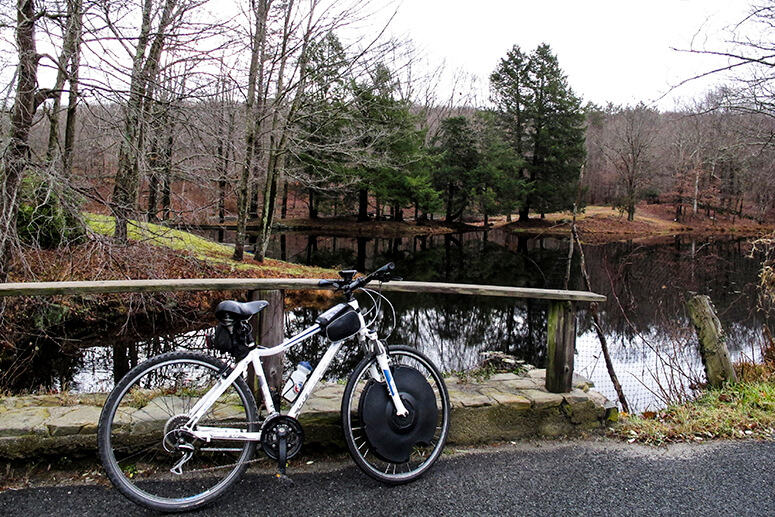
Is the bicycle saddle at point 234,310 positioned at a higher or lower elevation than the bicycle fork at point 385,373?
higher

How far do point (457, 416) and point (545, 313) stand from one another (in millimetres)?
9817

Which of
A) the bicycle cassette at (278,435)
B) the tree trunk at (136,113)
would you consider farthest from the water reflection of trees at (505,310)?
the tree trunk at (136,113)

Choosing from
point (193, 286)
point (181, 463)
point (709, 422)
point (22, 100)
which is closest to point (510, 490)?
point (181, 463)

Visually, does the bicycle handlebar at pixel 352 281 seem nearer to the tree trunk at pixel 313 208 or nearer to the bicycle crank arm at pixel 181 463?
the bicycle crank arm at pixel 181 463

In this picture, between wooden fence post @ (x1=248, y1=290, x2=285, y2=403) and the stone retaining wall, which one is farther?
wooden fence post @ (x1=248, y1=290, x2=285, y2=403)

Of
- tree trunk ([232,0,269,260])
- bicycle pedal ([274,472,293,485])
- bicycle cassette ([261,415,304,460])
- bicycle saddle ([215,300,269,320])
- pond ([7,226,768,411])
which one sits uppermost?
tree trunk ([232,0,269,260])

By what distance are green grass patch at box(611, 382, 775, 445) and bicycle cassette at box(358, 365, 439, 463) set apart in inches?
60.6

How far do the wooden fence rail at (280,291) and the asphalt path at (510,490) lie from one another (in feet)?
1.97

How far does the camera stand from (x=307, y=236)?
3155 centimetres

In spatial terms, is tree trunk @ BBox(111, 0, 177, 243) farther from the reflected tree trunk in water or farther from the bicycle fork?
the reflected tree trunk in water

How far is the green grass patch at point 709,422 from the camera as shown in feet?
11.5

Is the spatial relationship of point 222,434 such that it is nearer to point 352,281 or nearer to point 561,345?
point 352,281

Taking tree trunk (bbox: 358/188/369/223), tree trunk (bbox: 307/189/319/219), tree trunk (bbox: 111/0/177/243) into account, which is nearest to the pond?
tree trunk (bbox: 111/0/177/243)

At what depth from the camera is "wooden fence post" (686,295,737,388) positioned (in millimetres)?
5164
